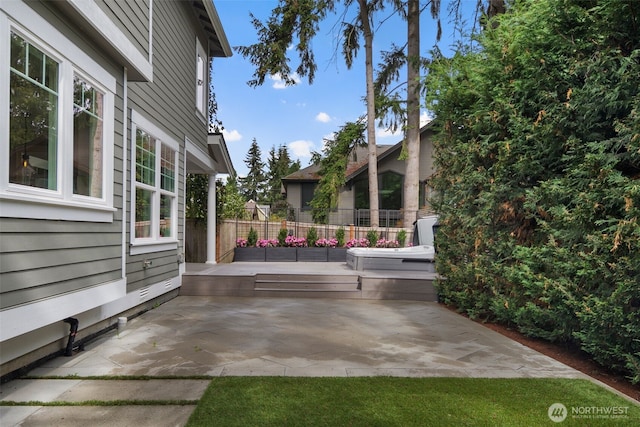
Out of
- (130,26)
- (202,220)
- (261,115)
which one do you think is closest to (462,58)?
(130,26)

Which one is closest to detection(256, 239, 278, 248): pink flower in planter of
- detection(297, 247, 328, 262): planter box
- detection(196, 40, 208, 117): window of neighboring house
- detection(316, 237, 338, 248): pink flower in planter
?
detection(297, 247, 328, 262): planter box

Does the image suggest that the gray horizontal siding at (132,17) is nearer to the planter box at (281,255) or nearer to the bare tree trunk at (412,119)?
the planter box at (281,255)

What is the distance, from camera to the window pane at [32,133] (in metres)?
2.81

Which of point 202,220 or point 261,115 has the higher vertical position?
point 261,115

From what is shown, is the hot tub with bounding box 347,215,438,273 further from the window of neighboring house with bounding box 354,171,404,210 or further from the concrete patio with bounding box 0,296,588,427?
the window of neighboring house with bounding box 354,171,404,210

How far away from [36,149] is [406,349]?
3988 mm

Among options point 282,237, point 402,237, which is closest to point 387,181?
point 402,237

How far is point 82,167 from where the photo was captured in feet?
12.3

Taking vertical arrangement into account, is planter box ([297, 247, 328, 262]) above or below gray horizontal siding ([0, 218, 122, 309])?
below

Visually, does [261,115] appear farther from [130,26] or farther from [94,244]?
[94,244]

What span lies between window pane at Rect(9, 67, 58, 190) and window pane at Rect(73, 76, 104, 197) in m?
0.32

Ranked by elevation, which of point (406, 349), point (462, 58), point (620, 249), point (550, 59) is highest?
point (462, 58)

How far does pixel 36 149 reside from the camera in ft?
10.1

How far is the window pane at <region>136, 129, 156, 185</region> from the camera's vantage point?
5340 millimetres
